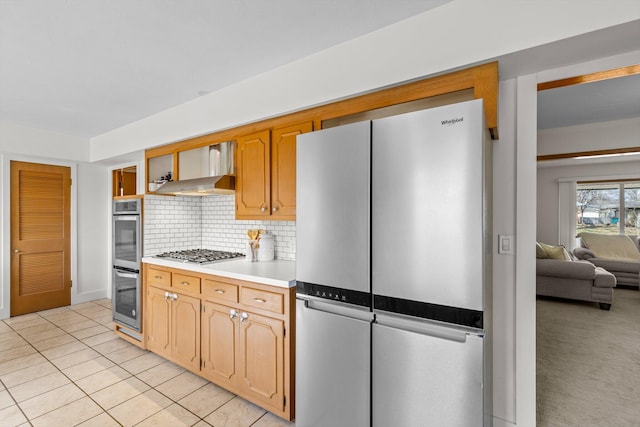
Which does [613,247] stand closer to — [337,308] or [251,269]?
[337,308]

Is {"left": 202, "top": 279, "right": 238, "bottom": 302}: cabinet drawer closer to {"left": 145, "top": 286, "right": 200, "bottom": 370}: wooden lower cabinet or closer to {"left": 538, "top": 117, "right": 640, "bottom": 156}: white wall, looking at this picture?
{"left": 145, "top": 286, "right": 200, "bottom": 370}: wooden lower cabinet

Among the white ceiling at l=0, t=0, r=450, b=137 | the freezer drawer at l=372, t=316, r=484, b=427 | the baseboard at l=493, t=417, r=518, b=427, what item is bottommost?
the baseboard at l=493, t=417, r=518, b=427

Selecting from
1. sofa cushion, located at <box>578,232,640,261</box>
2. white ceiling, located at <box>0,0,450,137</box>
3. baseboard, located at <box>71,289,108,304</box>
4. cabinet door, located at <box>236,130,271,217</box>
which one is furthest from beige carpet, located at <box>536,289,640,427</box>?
baseboard, located at <box>71,289,108,304</box>

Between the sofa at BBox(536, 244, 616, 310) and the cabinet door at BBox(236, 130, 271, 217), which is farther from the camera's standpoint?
the sofa at BBox(536, 244, 616, 310)

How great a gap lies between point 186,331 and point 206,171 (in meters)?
1.51

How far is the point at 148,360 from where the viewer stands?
9.81 feet

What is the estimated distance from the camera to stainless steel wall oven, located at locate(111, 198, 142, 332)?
324cm

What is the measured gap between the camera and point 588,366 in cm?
284

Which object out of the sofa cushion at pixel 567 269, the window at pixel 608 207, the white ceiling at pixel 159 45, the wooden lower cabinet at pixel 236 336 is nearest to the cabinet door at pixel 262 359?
the wooden lower cabinet at pixel 236 336

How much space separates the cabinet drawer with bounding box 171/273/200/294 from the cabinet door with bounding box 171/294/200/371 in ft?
0.21

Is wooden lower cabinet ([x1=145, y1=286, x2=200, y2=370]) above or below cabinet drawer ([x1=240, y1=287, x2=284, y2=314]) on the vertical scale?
below

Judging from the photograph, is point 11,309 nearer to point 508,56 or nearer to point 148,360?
point 148,360

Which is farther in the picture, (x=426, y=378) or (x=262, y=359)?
(x=262, y=359)

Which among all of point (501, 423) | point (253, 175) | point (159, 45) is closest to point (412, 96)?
point (253, 175)
